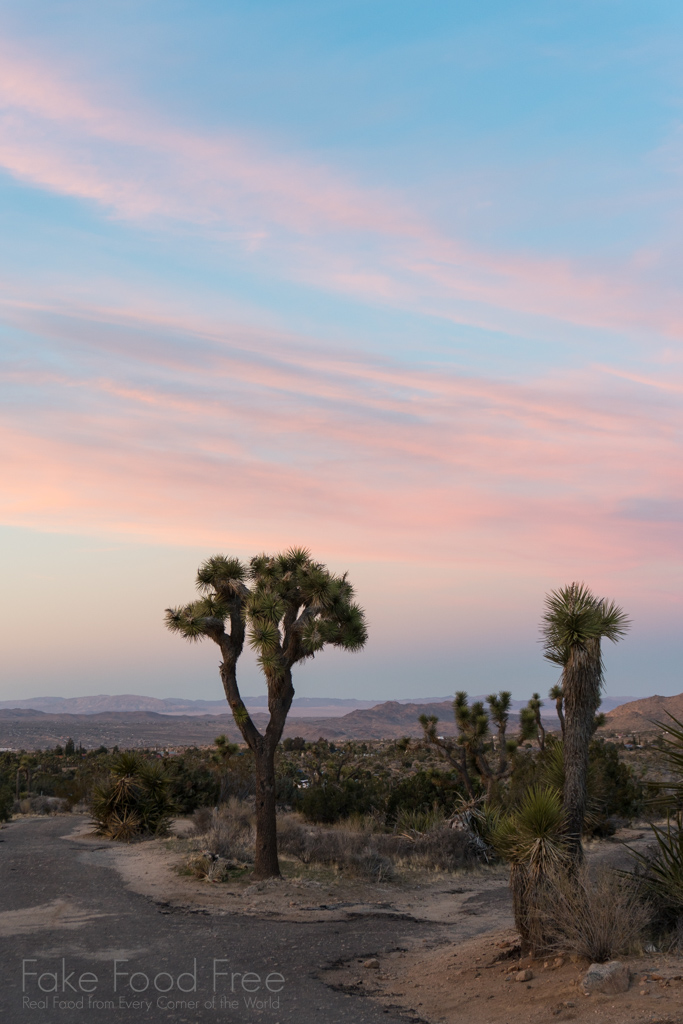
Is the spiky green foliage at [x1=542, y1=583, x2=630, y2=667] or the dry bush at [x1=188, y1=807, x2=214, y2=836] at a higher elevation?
the spiky green foliage at [x1=542, y1=583, x2=630, y2=667]

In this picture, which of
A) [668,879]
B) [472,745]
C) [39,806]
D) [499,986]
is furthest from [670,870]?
[39,806]

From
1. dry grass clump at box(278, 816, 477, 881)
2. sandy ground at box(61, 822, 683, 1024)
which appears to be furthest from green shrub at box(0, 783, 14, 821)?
dry grass clump at box(278, 816, 477, 881)

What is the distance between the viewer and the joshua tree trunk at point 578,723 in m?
9.90

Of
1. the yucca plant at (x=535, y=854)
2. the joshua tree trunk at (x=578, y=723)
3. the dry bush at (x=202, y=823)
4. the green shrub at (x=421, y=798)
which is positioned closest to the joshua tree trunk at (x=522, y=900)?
the yucca plant at (x=535, y=854)

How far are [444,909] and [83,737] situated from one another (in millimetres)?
109344

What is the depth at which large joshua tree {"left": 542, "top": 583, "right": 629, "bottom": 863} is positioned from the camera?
32.5 feet

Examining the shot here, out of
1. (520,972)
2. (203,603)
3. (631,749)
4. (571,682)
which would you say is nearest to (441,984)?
(520,972)

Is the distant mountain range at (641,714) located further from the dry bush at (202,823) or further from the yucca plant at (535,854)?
the yucca plant at (535,854)

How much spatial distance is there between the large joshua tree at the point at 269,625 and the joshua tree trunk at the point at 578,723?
23.0ft

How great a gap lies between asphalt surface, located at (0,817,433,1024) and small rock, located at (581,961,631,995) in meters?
1.90

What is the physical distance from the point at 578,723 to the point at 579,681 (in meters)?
0.49

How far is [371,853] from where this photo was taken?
1828 cm

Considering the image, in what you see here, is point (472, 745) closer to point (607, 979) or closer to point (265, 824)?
point (265, 824)

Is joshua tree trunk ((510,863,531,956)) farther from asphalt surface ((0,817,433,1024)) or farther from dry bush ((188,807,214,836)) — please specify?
dry bush ((188,807,214,836))
